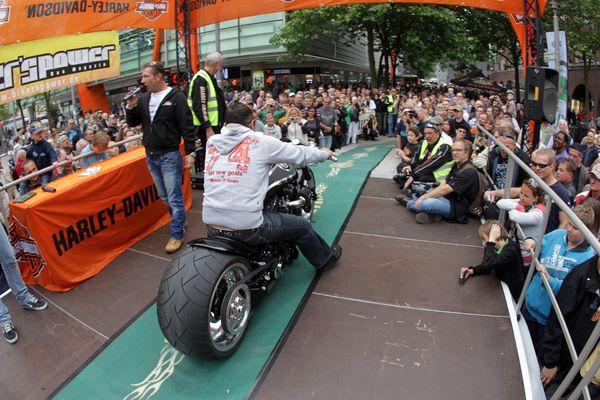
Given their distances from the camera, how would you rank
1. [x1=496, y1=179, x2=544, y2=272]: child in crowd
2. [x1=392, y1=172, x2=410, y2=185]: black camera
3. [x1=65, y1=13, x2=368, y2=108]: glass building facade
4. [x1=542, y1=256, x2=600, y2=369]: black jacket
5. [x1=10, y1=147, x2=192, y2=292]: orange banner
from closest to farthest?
[x1=542, y1=256, x2=600, y2=369]: black jacket < [x1=496, y1=179, x2=544, y2=272]: child in crowd < [x1=10, y1=147, x2=192, y2=292]: orange banner < [x1=392, y1=172, x2=410, y2=185]: black camera < [x1=65, y1=13, x2=368, y2=108]: glass building facade

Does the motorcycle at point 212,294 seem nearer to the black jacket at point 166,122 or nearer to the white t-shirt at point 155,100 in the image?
the black jacket at point 166,122

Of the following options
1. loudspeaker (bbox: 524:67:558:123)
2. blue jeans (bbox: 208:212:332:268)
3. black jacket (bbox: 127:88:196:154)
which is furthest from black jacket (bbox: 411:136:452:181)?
black jacket (bbox: 127:88:196:154)

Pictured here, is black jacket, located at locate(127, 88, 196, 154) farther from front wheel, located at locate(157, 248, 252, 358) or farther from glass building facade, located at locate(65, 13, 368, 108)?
glass building facade, located at locate(65, 13, 368, 108)

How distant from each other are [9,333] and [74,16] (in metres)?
5.93

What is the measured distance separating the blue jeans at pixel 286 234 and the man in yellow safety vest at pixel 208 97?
2.61 m

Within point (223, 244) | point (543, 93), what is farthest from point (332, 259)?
point (543, 93)

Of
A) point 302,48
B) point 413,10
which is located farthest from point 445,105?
point 302,48

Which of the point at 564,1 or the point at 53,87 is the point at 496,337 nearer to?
the point at 53,87

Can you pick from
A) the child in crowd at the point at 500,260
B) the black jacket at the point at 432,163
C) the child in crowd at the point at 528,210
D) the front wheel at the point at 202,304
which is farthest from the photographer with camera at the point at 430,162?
the front wheel at the point at 202,304

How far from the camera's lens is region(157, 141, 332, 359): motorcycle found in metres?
2.82

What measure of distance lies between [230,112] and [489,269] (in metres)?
2.70

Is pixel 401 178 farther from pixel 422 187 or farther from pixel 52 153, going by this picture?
pixel 52 153

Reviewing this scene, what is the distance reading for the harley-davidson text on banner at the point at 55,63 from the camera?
593 centimetres

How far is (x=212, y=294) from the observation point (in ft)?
9.45
